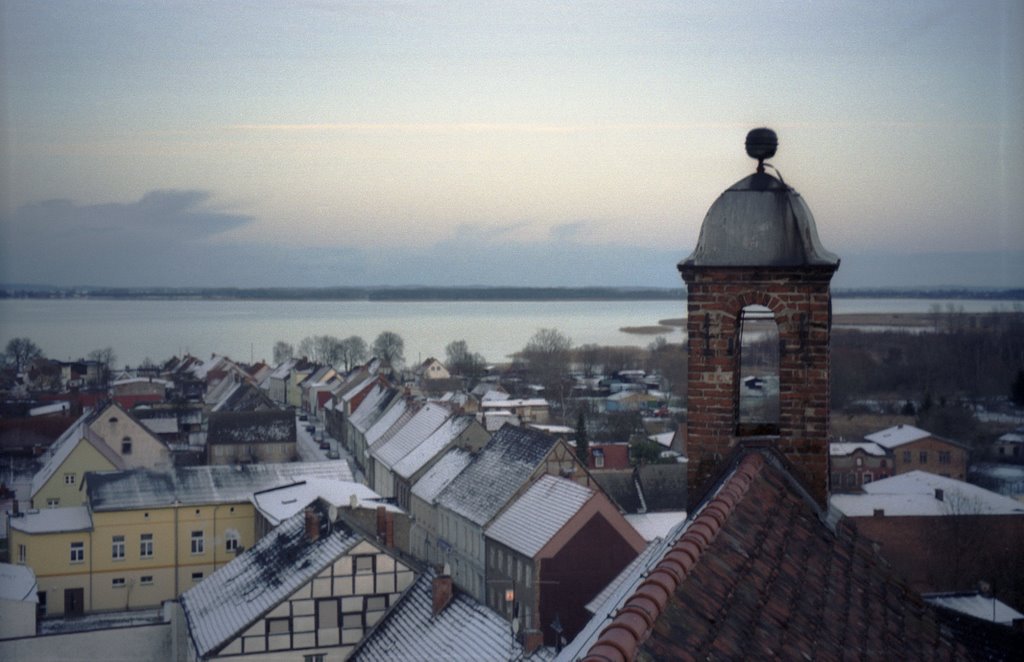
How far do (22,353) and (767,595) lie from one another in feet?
142

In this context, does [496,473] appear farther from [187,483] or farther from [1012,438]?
[1012,438]

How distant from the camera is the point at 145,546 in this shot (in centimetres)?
2612

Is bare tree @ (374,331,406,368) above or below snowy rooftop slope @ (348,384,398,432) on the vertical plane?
above

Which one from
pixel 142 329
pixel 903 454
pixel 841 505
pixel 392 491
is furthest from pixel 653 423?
pixel 142 329

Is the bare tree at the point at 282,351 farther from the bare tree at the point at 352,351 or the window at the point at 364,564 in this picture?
the window at the point at 364,564

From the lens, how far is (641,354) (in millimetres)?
95375

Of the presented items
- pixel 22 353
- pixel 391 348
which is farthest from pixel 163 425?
pixel 391 348

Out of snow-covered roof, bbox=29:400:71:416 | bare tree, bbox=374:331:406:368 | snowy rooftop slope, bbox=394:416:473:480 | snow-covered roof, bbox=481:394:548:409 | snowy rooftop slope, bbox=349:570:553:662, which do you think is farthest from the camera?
bare tree, bbox=374:331:406:368

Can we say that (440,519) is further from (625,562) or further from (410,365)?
(410,365)

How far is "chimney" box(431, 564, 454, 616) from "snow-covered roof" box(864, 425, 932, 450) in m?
26.5

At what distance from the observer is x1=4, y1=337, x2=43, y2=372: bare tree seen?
37281 mm

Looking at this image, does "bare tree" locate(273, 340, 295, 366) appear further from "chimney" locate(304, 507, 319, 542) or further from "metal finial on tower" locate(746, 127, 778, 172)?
"metal finial on tower" locate(746, 127, 778, 172)

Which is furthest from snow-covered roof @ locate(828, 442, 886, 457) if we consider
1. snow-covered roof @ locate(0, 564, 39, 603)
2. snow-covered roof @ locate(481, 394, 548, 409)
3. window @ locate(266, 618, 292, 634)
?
snow-covered roof @ locate(0, 564, 39, 603)

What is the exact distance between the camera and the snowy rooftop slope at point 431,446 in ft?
104
